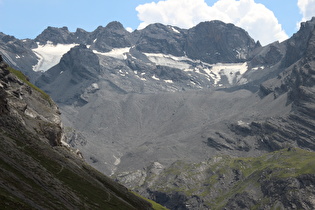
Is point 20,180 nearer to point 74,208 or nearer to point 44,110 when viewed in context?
point 74,208

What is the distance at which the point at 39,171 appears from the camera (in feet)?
375

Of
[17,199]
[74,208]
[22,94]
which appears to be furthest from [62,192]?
[22,94]

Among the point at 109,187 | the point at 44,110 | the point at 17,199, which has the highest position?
the point at 44,110

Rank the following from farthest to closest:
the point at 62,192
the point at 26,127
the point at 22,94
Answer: the point at 22,94
the point at 26,127
the point at 62,192

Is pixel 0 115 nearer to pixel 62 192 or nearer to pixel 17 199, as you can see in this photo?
pixel 62 192

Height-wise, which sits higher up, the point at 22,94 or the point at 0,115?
the point at 22,94

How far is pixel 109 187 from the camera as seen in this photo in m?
146

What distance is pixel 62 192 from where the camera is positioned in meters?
112

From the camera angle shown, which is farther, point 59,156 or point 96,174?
point 96,174

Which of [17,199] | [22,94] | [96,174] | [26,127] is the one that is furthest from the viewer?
[22,94]

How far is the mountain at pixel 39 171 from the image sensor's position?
322 feet

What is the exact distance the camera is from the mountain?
98188 mm

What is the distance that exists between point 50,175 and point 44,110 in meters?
65.8

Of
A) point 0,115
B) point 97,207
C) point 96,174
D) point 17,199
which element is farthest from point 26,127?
point 17,199
